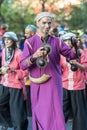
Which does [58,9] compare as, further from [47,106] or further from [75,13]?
[47,106]

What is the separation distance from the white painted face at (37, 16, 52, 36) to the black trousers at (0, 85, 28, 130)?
5.55 ft

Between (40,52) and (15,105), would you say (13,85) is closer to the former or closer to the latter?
(15,105)

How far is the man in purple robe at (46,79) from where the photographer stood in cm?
601

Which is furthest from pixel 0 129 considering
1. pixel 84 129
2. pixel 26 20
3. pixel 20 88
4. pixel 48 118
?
pixel 26 20

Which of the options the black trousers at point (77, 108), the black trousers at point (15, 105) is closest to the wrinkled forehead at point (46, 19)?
the black trousers at point (77, 108)

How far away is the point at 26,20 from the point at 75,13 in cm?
483

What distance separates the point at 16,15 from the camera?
87.0ft

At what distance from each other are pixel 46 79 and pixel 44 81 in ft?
0.14

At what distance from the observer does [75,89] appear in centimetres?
720

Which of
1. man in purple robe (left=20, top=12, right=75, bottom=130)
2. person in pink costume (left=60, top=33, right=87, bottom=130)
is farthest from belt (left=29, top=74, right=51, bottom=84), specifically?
person in pink costume (left=60, top=33, right=87, bottom=130)

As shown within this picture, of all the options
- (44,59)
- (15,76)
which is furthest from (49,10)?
(44,59)

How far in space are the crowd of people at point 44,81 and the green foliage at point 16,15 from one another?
17.3m

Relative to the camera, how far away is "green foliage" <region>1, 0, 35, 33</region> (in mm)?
25219

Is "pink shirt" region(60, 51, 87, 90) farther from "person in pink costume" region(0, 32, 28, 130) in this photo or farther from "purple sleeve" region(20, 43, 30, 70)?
"purple sleeve" region(20, 43, 30, 70)
